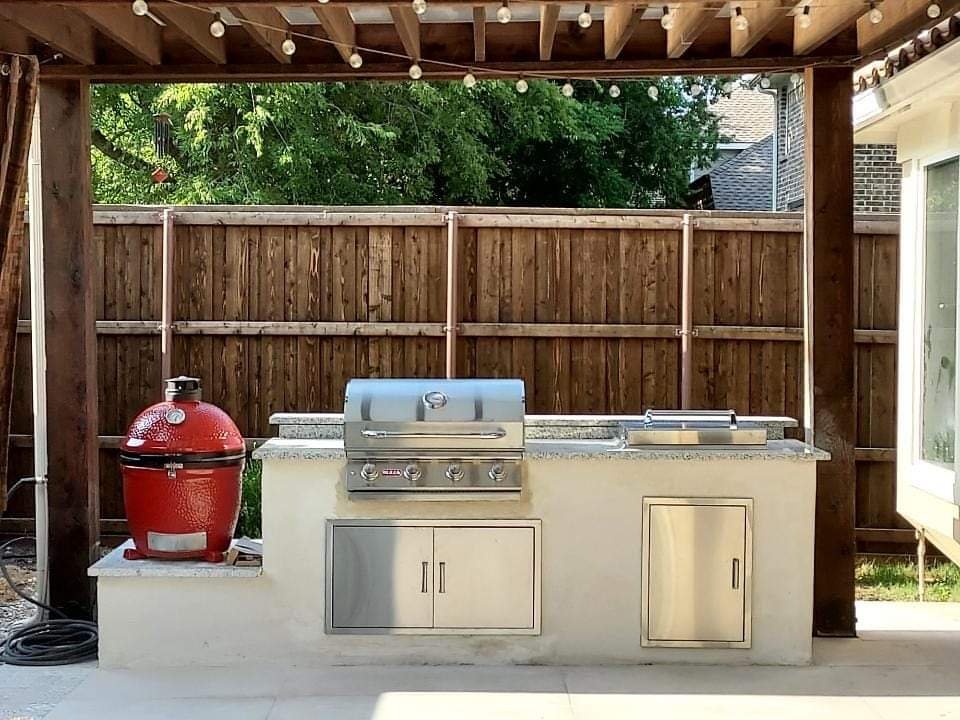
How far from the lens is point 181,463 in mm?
4199

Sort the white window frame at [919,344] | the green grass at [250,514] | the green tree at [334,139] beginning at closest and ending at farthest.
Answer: the white window frame at [919,344]
the green grass at [250,514]
the green tree at [334,139]

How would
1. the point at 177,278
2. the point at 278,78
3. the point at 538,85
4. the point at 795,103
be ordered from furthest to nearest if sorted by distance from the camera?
the point at 795,103
the point at 538,85
the point at 177,278
the point at 278,78

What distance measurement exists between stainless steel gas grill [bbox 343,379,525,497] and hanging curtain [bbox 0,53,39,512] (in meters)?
1.45

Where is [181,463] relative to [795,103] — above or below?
below

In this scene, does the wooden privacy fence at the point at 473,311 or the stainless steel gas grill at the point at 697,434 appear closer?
the stainless steel gas grill at the point at 697,434

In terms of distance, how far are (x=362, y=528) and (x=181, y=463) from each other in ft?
2.47

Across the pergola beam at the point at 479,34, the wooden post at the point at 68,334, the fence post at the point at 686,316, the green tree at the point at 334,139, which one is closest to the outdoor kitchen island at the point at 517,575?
the wooden post at the point at 68,334

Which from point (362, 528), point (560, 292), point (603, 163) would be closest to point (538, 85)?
point (603, 163)

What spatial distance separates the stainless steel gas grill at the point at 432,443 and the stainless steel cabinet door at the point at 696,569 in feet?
2.06

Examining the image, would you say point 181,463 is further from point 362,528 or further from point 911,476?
point 911,476

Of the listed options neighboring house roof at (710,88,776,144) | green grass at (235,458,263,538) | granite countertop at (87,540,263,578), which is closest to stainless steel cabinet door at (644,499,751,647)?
granite countertop at (87,540,263,578)

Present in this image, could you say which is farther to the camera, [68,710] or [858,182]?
[858,182]

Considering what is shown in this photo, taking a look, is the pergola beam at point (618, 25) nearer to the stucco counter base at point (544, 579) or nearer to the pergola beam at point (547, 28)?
the pergola beam at point (547, 28)

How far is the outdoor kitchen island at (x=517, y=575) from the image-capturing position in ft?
13.8
